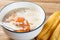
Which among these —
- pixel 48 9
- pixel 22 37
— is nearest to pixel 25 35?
pixel 22 37

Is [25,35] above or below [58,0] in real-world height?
below

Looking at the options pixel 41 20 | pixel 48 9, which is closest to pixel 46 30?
pixel 41 20

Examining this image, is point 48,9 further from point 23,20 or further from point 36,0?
point 23,20

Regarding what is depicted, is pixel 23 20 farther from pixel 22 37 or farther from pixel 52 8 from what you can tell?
pixel 52 8

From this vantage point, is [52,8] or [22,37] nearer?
[22,37]

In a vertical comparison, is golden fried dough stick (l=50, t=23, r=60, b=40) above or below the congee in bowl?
below

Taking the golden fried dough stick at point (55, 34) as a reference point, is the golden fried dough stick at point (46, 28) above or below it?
above

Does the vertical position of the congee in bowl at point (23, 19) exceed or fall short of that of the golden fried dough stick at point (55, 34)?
it exceeds it

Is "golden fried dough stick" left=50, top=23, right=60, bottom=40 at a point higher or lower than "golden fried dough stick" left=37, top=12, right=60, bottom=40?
lower

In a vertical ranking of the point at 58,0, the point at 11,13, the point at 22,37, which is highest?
the point at 58,0
